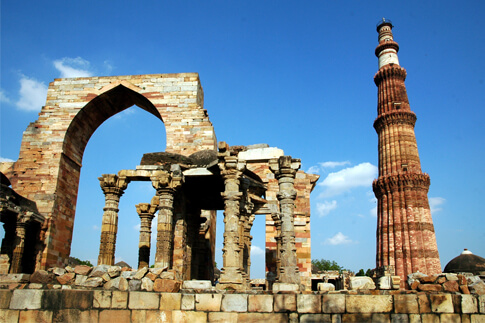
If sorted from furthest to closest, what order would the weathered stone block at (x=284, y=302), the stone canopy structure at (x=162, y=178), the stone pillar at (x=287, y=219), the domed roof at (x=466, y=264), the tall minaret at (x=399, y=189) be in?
the tall minaret at (x=399, y=189)
the domed roof at (x=466, y=264)
the stone canopy structure at (x=162, y=178)
the stone pillar at (x=287, y=219)
the weathered stone block at (x=284, y=302)

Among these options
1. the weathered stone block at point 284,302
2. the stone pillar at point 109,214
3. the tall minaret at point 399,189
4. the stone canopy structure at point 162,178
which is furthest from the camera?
the tall minaret at point 399,189

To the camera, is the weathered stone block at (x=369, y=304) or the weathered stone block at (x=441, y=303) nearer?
the weathered stone block at (x=369, y=304)

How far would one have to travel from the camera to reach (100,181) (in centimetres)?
1193

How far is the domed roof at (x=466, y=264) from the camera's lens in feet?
78.9

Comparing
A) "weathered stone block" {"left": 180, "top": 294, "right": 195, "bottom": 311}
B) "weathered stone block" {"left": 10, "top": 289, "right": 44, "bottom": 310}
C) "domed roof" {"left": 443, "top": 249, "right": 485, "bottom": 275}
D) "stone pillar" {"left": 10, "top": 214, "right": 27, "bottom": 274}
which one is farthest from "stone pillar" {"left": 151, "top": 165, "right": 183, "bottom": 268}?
"domed roof" {"left": 443, "top": 249, "right": 485, "bottom": 275}

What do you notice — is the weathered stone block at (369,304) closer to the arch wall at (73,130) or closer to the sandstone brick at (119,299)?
the sandstone brick at (119,299)

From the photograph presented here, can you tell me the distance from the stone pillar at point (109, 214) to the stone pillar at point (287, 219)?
15.3 feet

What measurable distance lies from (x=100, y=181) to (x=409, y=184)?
25.1m

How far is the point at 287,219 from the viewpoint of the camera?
33.1 ft

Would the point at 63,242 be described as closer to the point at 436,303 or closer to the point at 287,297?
the point at 287,297

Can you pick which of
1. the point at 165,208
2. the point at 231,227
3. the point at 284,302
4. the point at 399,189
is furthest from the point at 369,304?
the point at 399,189

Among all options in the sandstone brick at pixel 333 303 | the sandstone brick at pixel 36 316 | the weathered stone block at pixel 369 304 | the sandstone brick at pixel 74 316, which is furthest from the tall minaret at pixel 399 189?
the sandstone brick at pixel 36 316

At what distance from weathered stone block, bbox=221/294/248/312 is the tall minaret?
76.9ft

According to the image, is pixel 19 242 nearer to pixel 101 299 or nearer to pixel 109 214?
pixel 109 214
